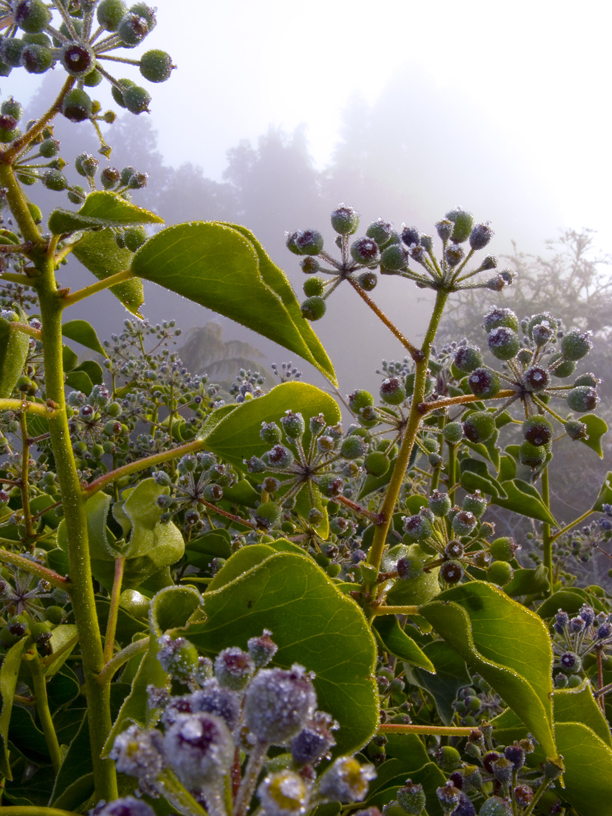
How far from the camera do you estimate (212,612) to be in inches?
12.0

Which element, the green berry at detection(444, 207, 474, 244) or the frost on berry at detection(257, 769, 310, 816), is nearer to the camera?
the frost on berry at detection(257, 769, 310, 816)

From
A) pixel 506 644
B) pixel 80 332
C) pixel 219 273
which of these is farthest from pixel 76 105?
pixel 80 332

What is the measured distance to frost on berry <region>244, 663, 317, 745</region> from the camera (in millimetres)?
177

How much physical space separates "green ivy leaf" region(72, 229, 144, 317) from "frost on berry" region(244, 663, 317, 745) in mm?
378

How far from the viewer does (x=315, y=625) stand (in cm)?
30

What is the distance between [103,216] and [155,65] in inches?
5.8

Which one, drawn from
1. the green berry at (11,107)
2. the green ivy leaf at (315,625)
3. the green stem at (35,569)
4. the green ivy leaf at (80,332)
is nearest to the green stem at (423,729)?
the green ivy leaf at (315,625)

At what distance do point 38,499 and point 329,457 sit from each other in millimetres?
551

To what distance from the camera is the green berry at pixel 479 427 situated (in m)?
0.41

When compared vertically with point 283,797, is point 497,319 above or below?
above

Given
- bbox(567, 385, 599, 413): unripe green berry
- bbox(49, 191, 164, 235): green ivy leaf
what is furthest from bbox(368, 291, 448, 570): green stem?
bbox(49, 191, 164, 235): green ivy leaf

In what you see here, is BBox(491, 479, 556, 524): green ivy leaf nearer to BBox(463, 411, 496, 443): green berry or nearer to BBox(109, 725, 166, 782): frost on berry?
BBox(463, 411, 496, 443): green berry

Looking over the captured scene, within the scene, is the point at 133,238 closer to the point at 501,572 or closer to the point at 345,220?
the point at 345,220

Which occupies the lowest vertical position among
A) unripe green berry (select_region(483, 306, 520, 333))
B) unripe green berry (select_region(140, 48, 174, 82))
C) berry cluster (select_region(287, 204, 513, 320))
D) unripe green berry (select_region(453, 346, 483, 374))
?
unripe green berry (select_region(453, 346, 483, 374))
